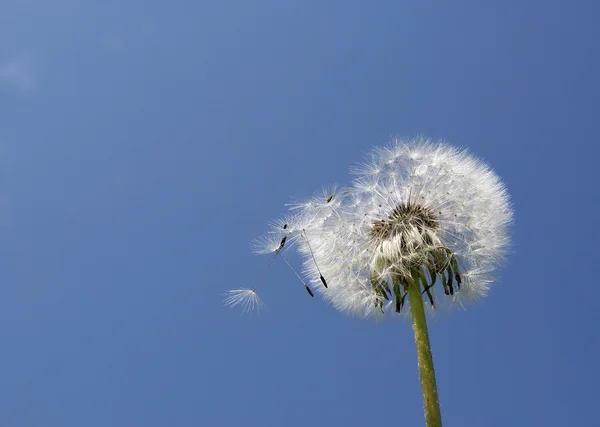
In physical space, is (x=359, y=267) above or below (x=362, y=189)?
below

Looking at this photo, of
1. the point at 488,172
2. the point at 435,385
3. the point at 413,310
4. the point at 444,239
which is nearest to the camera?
the point at 435,385

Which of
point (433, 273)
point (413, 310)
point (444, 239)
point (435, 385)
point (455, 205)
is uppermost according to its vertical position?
point (455, 205)

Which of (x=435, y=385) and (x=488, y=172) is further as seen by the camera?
(x=488, y=172)

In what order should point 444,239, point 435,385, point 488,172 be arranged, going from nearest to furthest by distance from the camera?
point 435,385 → point 444,239 → point 488,172

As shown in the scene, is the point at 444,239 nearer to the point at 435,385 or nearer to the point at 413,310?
the point at 413,310

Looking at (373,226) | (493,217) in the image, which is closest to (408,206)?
(373,226)

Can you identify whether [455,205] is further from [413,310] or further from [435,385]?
[435,385]
